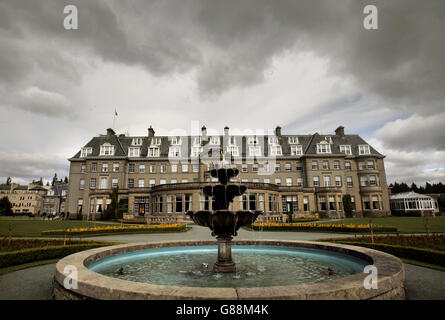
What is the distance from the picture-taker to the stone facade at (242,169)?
45906 mm

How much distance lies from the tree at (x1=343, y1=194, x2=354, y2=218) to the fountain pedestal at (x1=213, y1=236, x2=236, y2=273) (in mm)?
43731

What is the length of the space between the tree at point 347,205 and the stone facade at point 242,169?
2.85 feet

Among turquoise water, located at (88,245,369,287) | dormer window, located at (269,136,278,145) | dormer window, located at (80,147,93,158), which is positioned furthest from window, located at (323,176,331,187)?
dormer window, located at (80,147,93,158)

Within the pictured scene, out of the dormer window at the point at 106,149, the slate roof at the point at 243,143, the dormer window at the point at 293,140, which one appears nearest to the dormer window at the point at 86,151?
the slate roof at the point at 243,143

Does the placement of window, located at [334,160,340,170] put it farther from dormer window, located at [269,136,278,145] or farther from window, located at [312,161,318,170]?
dormer window, located at [269,136,278,145]

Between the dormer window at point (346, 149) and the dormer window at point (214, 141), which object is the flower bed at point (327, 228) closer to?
the dormer window at point (214, 141)

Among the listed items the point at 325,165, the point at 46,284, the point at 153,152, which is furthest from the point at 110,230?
the point at 325,165

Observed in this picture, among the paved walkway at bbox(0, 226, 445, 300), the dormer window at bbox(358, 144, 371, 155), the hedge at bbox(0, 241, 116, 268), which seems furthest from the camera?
the dormer window at bbox(358, 144, 371, 155)

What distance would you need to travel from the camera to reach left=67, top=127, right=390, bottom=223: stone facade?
4591cm
